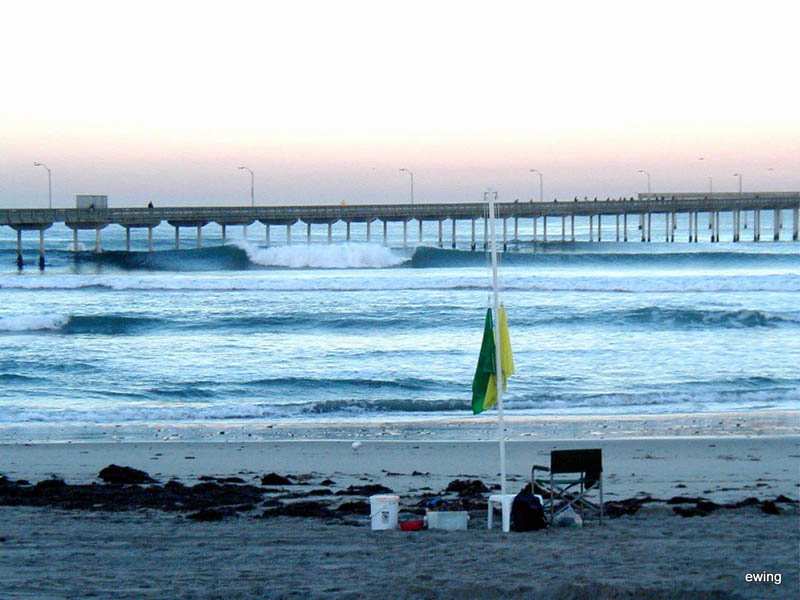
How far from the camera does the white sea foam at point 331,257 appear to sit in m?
57.7

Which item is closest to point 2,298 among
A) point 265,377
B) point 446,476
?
point 265,377

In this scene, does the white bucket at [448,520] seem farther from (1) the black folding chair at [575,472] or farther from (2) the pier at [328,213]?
(2) the pier at [328,213]

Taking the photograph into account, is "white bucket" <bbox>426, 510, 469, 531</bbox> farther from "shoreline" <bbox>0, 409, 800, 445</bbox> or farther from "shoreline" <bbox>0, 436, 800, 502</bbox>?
"shoreline" <bbox>0, 409, 800, 445</bbox>

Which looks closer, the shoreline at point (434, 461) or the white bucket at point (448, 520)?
the white bucket at point (448, 520)

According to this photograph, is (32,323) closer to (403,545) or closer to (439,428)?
(439,428)

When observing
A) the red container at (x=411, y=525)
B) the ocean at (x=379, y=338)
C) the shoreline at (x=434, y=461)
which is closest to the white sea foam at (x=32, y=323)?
the ocean at (x=379, y=338)

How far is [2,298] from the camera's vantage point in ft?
128

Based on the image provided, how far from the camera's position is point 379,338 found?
27109mm

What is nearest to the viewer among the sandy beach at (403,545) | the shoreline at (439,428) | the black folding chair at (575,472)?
the sandy beach at (403,545)

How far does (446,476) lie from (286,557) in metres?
3.87

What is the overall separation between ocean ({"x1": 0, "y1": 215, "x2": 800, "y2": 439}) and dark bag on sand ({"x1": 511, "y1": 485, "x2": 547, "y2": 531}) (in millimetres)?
7579

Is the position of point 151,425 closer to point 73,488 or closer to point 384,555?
point 73,488

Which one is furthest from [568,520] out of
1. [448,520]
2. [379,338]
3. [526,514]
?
[379,338]

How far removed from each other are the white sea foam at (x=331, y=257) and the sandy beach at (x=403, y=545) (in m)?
46.1
